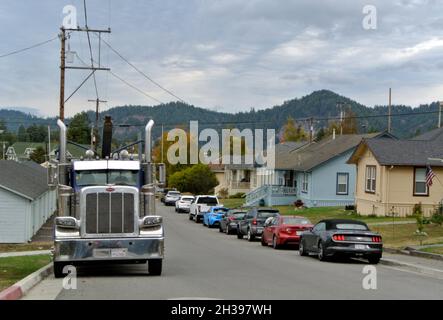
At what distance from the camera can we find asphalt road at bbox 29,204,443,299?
13867 mm

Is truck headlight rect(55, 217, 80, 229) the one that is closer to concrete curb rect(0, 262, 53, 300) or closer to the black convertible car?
concrete curb rect(0, 262, 53, 300)

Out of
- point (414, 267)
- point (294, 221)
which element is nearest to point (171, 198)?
point (294, 221)

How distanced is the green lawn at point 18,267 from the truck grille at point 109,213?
2.17 m

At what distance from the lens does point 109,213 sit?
56.0 feet

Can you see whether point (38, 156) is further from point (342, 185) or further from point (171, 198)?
point (342, 185)

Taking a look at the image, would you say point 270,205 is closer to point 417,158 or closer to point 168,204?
point 168,204

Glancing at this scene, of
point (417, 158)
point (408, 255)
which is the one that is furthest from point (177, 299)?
point (417, 158)

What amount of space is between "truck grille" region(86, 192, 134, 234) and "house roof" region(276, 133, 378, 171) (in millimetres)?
42279

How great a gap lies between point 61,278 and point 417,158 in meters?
31.0

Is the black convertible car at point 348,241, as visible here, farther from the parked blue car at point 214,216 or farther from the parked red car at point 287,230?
the parked blue car at point 214,216

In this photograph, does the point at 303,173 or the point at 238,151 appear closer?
the point at 303,173

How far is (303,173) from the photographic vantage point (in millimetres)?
66188

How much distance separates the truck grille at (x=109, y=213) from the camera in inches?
669

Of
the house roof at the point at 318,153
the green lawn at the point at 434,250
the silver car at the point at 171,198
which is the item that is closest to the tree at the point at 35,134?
the silver car at the point at 171,198
